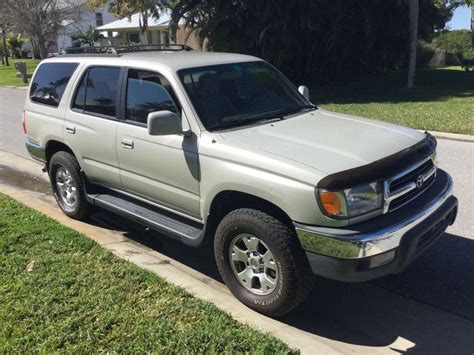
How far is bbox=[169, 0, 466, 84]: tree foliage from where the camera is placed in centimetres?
1844

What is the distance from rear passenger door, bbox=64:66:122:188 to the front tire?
1.62 meters

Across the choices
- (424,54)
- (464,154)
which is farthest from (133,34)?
(464,154)

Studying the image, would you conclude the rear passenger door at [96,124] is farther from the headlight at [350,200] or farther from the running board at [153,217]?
the headlight at [350,200]

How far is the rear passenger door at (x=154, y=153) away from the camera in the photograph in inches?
167

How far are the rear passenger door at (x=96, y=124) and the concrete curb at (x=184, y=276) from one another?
0.61 m

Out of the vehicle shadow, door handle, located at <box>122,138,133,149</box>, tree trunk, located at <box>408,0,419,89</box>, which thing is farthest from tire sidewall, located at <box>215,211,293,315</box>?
tree trunk, located at <box>408,0,419,89</box>

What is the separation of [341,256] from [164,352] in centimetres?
126

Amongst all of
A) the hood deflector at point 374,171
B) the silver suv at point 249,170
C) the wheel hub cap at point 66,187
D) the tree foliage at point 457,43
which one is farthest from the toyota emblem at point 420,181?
the tree foliage at point 457,43

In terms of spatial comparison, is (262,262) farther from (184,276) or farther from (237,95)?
(237,95)

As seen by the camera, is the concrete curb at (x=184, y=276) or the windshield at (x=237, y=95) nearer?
the concrete curb at (x=184, y=276)

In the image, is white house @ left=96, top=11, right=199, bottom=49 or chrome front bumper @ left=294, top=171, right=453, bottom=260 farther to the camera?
white house @ left=96, top=11, right=199, bottom=49

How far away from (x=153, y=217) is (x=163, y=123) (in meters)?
1.06

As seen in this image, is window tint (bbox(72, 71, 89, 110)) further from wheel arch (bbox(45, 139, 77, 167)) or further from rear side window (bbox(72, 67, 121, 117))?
wheel arch (bbox(45, 139, 77, 167))

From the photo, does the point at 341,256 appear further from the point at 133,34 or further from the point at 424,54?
the point at 133,34
